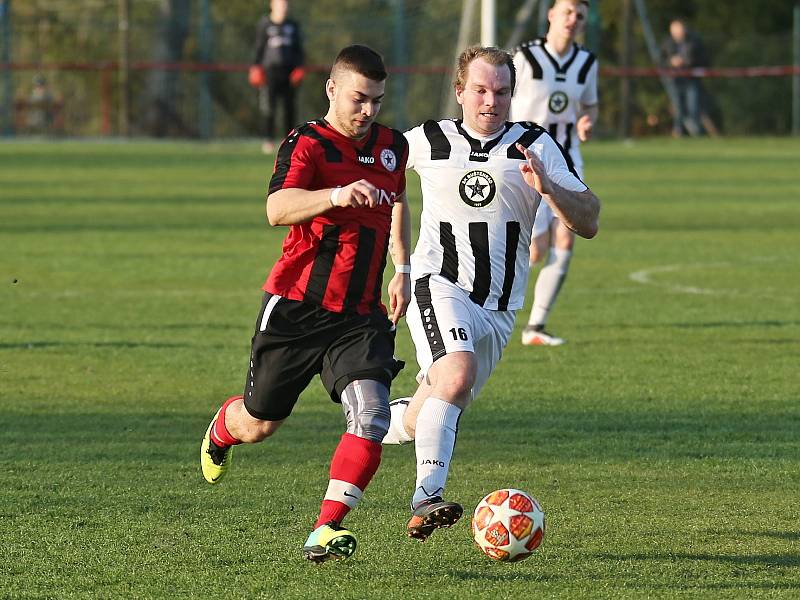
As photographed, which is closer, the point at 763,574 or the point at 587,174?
the point at 763,574

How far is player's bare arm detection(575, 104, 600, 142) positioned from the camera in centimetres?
1065

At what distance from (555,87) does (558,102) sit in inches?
4.1

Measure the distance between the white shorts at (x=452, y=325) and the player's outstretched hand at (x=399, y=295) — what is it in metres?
0.07

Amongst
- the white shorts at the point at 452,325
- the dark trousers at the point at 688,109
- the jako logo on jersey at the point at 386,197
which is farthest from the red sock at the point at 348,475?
the dark trousers at the point at 688,109

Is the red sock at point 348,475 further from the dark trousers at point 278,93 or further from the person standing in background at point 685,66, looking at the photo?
the person standing in background at point 685,66

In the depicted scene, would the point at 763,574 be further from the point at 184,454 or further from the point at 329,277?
the point at 184,454

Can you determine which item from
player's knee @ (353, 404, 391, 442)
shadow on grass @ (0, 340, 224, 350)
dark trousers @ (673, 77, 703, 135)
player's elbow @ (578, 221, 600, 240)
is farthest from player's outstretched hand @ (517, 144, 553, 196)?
dark trousers @ (673, 77, 703, 135)

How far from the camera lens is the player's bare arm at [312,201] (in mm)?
5238

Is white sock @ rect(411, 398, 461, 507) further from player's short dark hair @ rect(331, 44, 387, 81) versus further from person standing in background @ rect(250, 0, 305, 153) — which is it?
person standing in background @ rect(250, 0, 305, 153)

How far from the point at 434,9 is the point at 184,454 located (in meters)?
33.7

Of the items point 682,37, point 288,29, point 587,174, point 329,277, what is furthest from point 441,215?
point 682,37

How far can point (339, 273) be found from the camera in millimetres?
5824

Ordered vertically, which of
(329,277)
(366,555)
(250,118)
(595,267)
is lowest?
(250,118)

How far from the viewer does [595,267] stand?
15.1 meters
